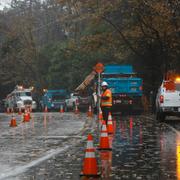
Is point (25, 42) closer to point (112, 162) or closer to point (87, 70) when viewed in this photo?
point (87, 70)

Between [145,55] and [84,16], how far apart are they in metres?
7.23

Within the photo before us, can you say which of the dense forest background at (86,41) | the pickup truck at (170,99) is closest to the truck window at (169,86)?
the pickup truck at (170,99)

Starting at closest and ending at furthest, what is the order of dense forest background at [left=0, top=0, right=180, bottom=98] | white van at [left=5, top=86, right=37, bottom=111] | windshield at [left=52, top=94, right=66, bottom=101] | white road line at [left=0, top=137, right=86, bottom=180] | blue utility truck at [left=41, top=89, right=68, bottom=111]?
white road line at [left=0, top=137, right=86, bottom=180]
dense forest background at [left=0, top=0, right=180, bottom=98]
blue utility truck at [left=41, top=89, right=68, bottom=111]
windshield at [left=52, top=94, right=66, bottom=101]
white van at [left=5, top=86, right=37, bottom=111]

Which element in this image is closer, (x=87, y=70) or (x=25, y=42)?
(x=87, y=70)

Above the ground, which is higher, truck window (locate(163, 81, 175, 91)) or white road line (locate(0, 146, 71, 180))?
truck window (locate(163, 81, 175, 91))

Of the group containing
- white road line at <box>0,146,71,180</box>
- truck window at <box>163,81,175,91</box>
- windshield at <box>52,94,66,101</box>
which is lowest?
white road line at <box>0,146,71,180</box>

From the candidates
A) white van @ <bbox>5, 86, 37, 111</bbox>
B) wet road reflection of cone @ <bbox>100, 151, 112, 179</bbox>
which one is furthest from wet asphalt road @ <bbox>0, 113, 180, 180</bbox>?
white van @ <bbox>5, 86, 37, 111</bbox>

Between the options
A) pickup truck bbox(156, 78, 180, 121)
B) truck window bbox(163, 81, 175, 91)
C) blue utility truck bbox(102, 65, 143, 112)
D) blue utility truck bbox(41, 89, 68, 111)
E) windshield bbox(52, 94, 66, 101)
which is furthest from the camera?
windshield bbox(52, 94, 66, 101)

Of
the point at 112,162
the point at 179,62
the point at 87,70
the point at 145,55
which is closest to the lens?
the point at 112,162

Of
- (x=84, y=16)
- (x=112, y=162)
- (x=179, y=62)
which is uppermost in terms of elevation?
(x=84, y=16)

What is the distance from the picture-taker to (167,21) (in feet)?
126

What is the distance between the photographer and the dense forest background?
133 feet

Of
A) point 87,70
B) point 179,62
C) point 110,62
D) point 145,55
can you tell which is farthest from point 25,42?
point 179,62

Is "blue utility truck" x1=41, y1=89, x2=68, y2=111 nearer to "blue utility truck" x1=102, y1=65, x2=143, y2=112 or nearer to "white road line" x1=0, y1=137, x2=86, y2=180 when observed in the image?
"blue utility truck" x1=102, y1=65, x2=143, y2=112
